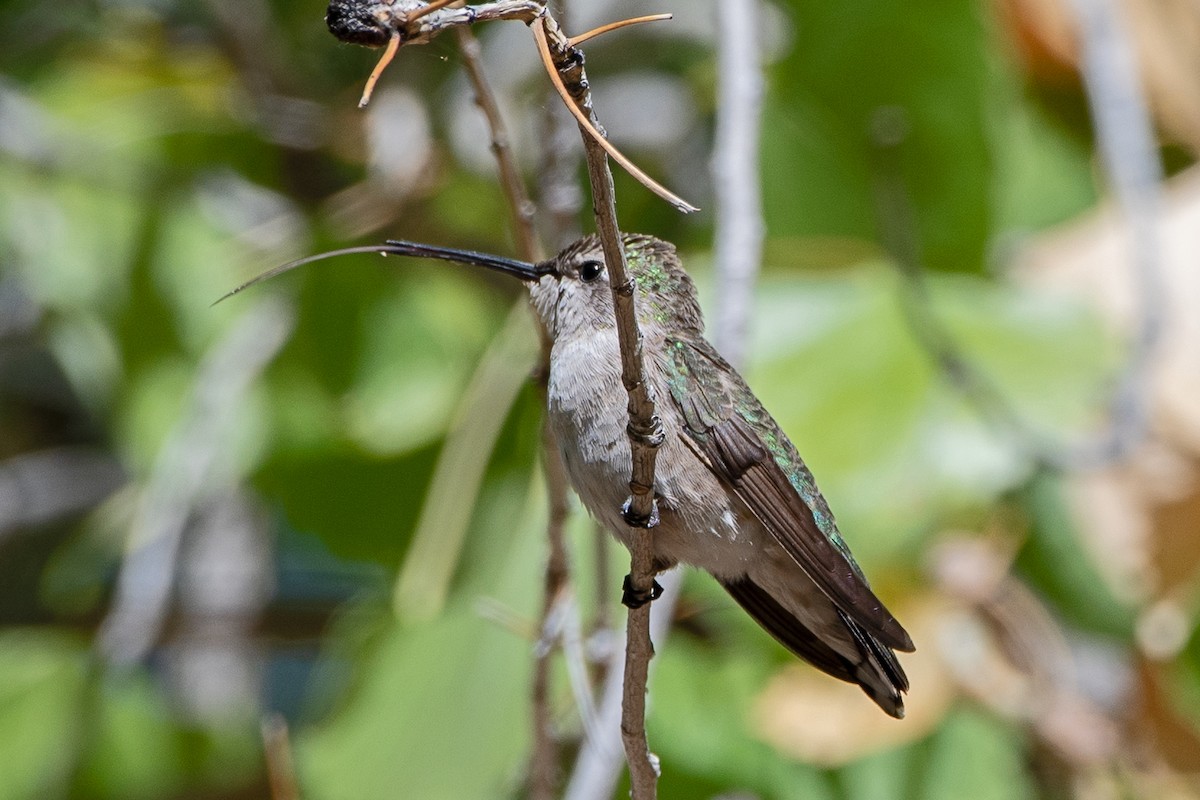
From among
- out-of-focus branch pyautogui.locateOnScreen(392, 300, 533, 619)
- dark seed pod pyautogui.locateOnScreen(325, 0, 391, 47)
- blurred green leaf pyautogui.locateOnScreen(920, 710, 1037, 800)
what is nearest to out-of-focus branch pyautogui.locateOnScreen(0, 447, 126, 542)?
out-of-focus branch pyautogui.locateOnScreen(392, 300, 533, 619)

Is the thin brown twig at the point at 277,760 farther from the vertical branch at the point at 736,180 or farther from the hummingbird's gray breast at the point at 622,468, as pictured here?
the vertical branch at the point at 736,180

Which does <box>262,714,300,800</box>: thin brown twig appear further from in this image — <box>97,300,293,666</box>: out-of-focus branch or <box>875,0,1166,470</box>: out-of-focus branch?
<box>875,0,1166,470</box>: out-of-focus branch

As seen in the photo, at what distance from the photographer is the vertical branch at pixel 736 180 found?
1529 millimetres

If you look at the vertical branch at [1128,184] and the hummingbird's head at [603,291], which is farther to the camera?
the vertical branch at [1128,184]

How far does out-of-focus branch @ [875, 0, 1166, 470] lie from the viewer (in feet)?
6.88

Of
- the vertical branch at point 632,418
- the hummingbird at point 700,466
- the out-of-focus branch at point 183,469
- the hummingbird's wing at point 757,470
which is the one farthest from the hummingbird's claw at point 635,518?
the out-of-focus branch at point 183,469

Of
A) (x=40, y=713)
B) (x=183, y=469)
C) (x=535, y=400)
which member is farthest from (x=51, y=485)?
(x=535, y=400)

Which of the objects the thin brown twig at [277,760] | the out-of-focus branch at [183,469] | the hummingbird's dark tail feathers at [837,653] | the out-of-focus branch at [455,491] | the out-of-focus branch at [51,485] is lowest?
the out-of-focus branch at [51,485]

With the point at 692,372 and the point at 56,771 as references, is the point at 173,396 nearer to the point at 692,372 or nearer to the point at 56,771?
the point at 56,771

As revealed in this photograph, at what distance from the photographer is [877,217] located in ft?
8.82

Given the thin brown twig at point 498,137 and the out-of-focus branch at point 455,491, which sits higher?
the thin brown twig at point 498,137

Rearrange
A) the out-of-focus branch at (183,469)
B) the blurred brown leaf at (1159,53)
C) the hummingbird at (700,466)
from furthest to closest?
the blurred brown leaf at (1159,53), the out-of-focus branch at (183,469), the hummingbird at (700,466)

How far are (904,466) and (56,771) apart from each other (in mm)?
1673

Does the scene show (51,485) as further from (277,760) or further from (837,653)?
(837,653)
